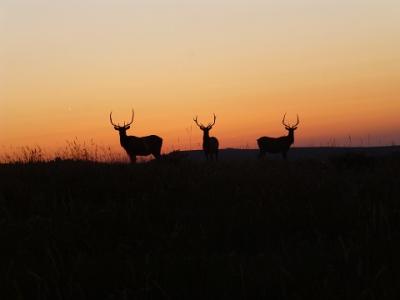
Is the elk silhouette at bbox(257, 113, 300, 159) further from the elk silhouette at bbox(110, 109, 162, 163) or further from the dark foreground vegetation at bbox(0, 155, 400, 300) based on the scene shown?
the dark foreground vegetation at bbox(0, 155, 400, 300)

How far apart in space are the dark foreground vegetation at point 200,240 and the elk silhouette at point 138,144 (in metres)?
16.4

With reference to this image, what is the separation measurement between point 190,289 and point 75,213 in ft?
8.08

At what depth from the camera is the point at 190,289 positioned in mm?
2850

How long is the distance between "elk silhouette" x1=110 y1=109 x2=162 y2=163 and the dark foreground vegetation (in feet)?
53.8

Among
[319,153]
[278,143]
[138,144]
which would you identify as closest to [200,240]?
[138,144]

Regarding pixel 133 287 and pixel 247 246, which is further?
pixel 247 246

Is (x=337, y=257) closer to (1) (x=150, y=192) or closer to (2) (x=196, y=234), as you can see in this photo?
(2) (x=196, y=234)

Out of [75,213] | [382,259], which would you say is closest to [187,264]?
[382,259]

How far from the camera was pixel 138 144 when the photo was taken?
24109 mm

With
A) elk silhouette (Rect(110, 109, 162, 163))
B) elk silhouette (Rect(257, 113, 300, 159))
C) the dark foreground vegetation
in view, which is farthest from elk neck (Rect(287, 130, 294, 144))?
the dark foreground vegetation

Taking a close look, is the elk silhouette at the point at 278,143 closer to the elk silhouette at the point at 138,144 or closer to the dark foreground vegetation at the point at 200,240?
the elk silhouette at the point at 138,144

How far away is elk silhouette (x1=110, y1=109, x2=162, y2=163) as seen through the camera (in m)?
23.4

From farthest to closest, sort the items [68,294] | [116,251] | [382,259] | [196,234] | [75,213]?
[75,213]
[196,234]
[116,251]
[382,259]
[68,294]

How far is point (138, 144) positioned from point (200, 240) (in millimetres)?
20475
